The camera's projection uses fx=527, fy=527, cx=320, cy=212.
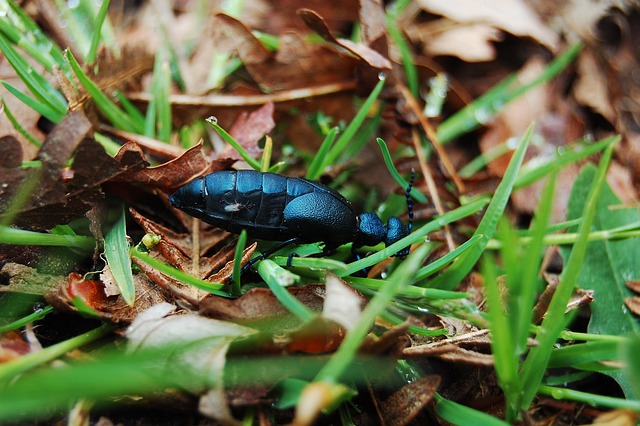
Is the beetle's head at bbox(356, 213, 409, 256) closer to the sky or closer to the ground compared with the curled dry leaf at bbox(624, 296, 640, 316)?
closer to the sky

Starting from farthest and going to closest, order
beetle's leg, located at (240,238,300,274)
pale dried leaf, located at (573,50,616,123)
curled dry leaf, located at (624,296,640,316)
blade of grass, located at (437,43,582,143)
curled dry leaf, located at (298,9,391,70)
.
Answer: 1. pale dried leaf, located at (573,50,616,123)
2. blade of grass, located at (437,43,582,143)
3. curled dry leaf, located at (298,9,391,70)
4. curled dry leaf, located at (624,296,640,316)
5. beetle's leg, located at (240,238,300,274)

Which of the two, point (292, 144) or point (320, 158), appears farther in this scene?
point (292, 144)

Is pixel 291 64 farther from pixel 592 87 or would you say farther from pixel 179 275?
pixel 592 87

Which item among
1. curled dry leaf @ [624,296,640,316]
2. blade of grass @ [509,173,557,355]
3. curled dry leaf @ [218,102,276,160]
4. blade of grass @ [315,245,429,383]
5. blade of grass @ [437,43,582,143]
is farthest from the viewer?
blade of grass @ [437,43,582,143]

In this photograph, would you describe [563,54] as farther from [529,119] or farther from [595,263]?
[595,263]

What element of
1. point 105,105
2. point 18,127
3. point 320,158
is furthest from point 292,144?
point 18,127

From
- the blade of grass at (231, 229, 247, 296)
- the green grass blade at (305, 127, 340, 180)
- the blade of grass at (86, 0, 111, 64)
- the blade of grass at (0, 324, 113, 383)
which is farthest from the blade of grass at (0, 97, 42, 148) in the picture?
the green grass blade at (305, 127, 340, 180)

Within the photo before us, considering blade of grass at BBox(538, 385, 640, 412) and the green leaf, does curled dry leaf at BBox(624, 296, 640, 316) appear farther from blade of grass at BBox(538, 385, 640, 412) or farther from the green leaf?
blade of grass at BBox(538, 385, 640, 412)
